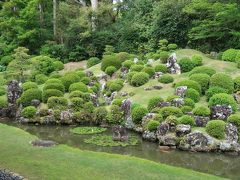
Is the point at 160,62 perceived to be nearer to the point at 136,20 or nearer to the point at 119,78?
the point at 119,78

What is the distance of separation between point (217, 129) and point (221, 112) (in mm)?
1790

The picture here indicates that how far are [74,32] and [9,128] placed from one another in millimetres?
22793

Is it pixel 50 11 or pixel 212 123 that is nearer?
pixel 212 123

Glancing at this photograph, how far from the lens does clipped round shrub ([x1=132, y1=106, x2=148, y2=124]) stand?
900 inches

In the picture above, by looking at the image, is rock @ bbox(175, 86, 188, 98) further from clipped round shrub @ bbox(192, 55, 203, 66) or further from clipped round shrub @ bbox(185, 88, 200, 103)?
A: clipped round shrub @ bbox(192, 55, 203, 66)

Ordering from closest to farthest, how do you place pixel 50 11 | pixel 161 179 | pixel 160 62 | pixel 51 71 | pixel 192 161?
pixel 161 179, pixel 192 161, pixel 160 62, pixel 51 71, pixel 50 11

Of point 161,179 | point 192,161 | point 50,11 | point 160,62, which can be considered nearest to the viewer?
point 161,179

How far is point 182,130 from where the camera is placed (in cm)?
2020

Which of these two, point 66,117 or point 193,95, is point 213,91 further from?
point 66,117

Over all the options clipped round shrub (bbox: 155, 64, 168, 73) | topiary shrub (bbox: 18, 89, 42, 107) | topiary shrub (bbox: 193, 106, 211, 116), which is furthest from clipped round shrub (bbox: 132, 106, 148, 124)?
topiary shrub (bbox: 18, 89, 42, 107)

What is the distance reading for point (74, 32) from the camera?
136ft

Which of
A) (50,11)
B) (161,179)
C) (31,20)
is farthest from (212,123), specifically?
(50,11)

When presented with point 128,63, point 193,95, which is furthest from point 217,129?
point 128,63

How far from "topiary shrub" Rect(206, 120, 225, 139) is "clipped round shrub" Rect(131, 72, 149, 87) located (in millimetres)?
8549
